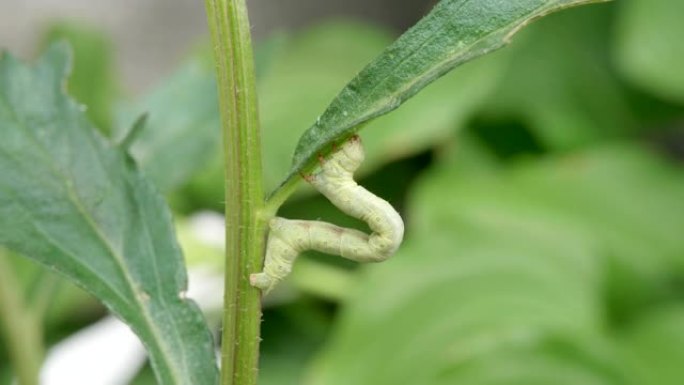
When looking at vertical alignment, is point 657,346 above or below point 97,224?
above

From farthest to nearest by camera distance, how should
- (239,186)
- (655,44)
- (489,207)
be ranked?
(655,44)
(489,207)
(239,186)

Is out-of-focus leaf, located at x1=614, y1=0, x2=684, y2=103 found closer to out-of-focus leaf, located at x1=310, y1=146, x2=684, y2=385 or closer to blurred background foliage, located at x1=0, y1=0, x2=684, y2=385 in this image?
blurred background foliage, located at x1=0, y1=0, x2=684, y2=385

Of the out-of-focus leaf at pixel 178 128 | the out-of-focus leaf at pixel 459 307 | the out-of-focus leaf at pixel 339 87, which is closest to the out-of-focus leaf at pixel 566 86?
the out-of-focus leaf at pixel 339 87

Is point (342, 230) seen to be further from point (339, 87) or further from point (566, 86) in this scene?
point (566, 86)

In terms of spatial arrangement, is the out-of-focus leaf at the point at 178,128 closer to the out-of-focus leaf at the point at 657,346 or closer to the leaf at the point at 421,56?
the leaf at the point at 421,56

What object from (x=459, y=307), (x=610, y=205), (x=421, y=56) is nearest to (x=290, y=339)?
(x=459, y=307)
